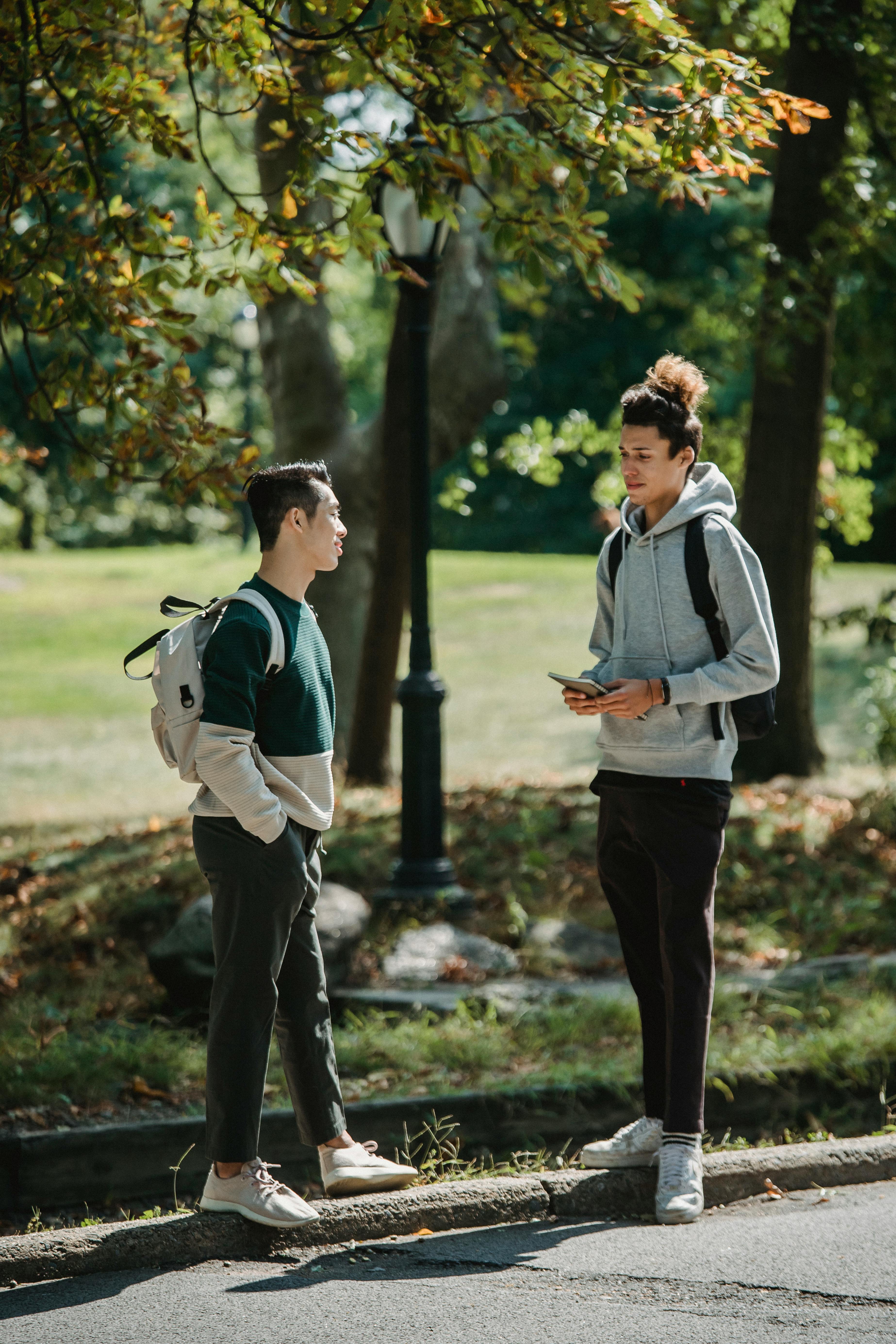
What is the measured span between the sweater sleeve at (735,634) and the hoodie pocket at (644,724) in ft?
0.25

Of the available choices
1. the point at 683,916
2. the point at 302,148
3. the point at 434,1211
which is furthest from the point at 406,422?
the point at 434,1211

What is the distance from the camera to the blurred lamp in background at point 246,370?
978 inches

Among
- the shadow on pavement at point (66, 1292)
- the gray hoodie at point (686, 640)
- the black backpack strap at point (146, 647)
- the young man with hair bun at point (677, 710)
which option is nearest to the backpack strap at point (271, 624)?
the black backpack strap at point (146, 647)

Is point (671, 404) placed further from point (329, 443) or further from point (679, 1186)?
point (329, 443)

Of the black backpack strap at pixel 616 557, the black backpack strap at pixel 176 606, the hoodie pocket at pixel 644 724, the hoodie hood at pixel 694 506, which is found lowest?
the hoodie pocket at pixel 644 724

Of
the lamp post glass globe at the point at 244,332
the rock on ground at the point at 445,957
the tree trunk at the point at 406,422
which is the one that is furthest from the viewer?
the lamp post glass globe at the point at 244,332

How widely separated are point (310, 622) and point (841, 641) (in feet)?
62.0

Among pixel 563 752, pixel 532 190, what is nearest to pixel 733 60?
pixel 532 190

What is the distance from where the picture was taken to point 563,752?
17.0 m

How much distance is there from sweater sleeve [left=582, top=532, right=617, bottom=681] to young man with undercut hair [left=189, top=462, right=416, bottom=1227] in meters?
0.89

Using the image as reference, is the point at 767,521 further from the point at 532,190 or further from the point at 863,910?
the point at 532,190

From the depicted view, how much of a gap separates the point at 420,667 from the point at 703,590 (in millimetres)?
3923

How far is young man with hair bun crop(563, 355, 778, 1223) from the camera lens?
3.98m

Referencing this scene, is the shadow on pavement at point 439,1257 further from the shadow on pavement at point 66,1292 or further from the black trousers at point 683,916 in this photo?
the black trousers at point 683,916
